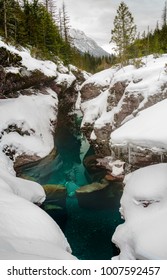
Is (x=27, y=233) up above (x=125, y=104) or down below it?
below

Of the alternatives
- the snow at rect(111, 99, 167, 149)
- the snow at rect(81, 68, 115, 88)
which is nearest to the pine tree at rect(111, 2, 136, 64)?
the snow at rect(81, 68, 115, 88)

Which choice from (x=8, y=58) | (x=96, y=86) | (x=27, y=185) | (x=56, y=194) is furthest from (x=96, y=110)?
(x=27, y=185)

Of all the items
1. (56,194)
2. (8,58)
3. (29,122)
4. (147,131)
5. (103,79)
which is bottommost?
(56,194)

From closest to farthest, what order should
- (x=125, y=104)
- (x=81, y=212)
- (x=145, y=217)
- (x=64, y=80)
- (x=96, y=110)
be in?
(x=145, y=217), (x=81, y=212), (x=125, y=104), (x=96, y=110), (x=64, y=80)

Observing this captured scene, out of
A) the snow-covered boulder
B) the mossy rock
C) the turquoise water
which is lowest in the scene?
the turquoise water

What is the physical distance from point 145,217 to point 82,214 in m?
7.68

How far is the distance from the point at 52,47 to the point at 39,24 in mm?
5453

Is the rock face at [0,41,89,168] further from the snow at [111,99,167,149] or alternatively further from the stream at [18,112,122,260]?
the snow at [111,99,167,149]

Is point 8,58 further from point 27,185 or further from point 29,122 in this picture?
point 27,185

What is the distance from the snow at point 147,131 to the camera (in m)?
16.2

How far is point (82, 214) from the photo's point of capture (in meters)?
19.4

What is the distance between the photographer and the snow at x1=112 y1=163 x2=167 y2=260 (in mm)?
10594

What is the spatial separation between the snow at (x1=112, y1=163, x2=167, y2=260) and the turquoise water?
2845mm
